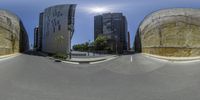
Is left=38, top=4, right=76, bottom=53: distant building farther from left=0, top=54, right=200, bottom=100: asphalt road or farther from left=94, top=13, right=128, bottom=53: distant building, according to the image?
left=94, top=13, right=128, bottom=53: distant building

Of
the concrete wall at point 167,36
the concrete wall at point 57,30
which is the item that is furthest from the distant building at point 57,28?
the concrete wall at point 167,36

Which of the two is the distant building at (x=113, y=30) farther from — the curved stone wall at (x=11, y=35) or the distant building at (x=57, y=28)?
the curved stone wall at (x=11, y=35)

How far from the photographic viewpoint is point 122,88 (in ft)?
12.7

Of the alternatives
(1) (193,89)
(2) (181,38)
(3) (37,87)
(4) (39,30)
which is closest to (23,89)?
(3) (37,87)

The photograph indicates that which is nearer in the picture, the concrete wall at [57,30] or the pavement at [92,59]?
the concrete wall at [57,30]

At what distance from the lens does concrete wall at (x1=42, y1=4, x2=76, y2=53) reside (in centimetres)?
365

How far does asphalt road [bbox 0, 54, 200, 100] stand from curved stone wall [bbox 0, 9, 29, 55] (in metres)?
0.25

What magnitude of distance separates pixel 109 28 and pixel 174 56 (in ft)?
6.27

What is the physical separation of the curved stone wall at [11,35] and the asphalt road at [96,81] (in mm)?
247

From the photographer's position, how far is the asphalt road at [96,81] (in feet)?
11.3

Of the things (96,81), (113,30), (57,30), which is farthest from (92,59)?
(57,30)

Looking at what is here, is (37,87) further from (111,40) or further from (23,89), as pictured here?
(111,40)

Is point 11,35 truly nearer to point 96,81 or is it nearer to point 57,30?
point 57,30

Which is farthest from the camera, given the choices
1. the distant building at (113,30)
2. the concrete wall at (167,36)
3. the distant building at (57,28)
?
the concrete wall at (167,36)
